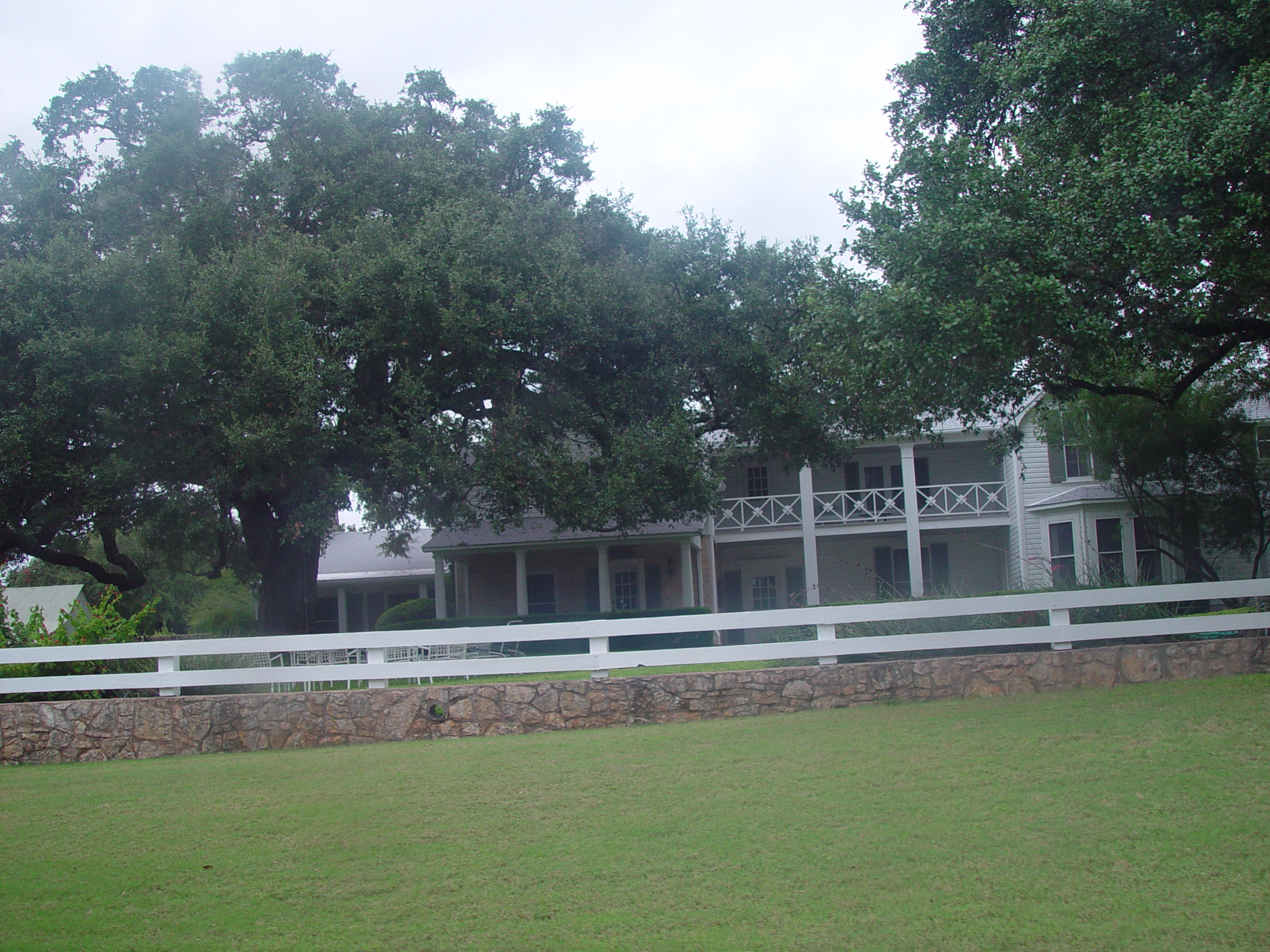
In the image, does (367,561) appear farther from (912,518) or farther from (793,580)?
(912,518)

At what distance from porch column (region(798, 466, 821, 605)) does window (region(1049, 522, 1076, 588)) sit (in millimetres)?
5555

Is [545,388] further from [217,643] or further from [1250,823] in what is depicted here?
[1250,823]

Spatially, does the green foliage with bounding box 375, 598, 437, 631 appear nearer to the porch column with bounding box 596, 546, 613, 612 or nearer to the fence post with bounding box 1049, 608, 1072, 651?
the porch column with bounding box 596, 546, 613, 612

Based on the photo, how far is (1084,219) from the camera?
9766mm

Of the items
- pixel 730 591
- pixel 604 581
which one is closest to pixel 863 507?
pixel 730 591

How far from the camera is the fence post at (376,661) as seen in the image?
400 inches

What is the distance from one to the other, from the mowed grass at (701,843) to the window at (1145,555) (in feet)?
49.0

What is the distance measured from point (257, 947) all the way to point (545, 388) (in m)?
14.9

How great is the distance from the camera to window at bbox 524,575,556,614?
25.9 meters

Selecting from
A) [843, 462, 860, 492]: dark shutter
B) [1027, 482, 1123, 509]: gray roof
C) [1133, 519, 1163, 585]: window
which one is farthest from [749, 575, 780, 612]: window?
[1133, 519, 1163, 585]: window

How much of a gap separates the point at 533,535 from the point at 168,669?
540 inches

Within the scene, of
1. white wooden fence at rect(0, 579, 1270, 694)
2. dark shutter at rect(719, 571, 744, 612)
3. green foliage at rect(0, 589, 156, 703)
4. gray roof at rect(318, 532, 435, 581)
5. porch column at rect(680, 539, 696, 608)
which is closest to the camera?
white wooden fence at rect(0, 579, 1270, 694)

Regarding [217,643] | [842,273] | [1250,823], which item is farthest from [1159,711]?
[217,643]

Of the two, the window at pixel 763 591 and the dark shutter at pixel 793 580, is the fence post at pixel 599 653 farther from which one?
the window at pixel 763 591
